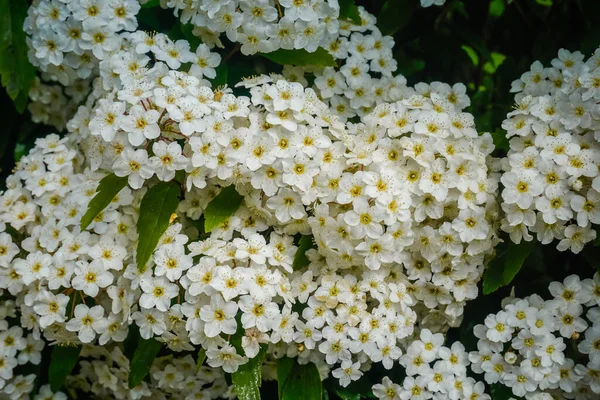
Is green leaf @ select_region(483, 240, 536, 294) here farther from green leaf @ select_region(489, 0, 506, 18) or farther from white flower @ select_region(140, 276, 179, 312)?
green leaf @ select_region(489, 0, 506, 18)

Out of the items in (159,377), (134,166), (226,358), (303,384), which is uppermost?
(134,166)

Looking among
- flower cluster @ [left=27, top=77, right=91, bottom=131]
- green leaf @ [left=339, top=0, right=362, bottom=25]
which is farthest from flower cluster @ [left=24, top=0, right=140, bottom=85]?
green leaf @ [left=339, top=0, right=362, bottom=25]

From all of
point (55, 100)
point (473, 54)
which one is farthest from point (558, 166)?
point (55, 100)

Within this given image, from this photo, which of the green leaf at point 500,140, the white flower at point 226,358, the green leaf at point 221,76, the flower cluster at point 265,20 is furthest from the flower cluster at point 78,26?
the green leaf at point 500,140

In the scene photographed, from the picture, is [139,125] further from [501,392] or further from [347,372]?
[501,392]

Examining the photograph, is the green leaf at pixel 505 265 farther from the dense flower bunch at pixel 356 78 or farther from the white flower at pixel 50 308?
the white flower at pixel 50 308

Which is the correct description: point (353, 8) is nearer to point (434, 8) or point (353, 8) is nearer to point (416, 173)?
point (434, 8)
